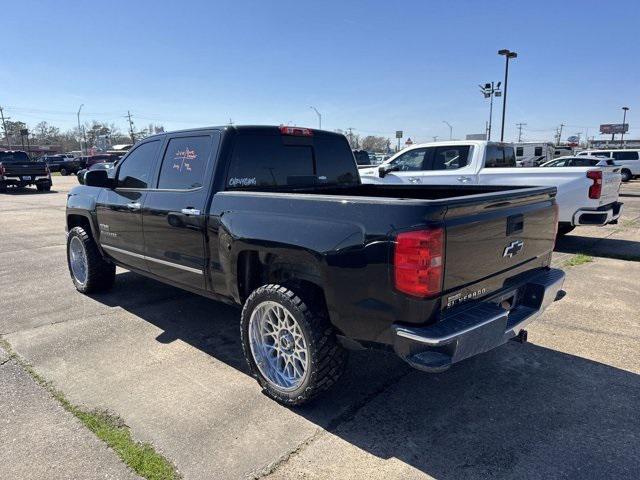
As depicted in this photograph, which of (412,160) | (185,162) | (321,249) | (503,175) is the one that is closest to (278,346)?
(321,249)

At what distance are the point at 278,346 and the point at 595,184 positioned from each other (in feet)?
21.2

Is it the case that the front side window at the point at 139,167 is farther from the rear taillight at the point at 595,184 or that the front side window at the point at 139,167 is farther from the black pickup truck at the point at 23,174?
the black pickup truck at the point at 23,174

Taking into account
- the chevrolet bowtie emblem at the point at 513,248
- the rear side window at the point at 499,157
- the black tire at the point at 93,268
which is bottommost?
the black tire at the point at 93,268

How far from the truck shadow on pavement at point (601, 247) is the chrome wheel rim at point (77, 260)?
7.42m

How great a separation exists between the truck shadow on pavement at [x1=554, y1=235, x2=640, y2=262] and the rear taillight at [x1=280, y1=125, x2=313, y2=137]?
5.78 metres

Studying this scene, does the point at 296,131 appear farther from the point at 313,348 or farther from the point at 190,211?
the point at 313,348

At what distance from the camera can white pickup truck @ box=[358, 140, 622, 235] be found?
755cm

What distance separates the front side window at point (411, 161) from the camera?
966 cm

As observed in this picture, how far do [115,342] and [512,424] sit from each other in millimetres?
3324

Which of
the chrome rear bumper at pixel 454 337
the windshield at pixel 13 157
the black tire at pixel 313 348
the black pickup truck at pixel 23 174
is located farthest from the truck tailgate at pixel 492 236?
the windshield at pixel 13 157

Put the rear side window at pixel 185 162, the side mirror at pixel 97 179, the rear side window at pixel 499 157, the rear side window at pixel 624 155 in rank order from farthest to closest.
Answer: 1. the rear side window at pixel 624 155
2. the rear side window at pixel 499 157
3. the side mirror at pixel 97 179
4. the rear side window at pixel 185 162

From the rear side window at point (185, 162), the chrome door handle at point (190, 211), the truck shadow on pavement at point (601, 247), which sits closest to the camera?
the chrome door handle at point (190, 211)

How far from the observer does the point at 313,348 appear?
9.51 ft

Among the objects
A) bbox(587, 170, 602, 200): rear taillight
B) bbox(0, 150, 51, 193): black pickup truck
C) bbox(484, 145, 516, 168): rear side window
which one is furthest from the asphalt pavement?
bbox(0, 150, 51, 193): black pickup truck
